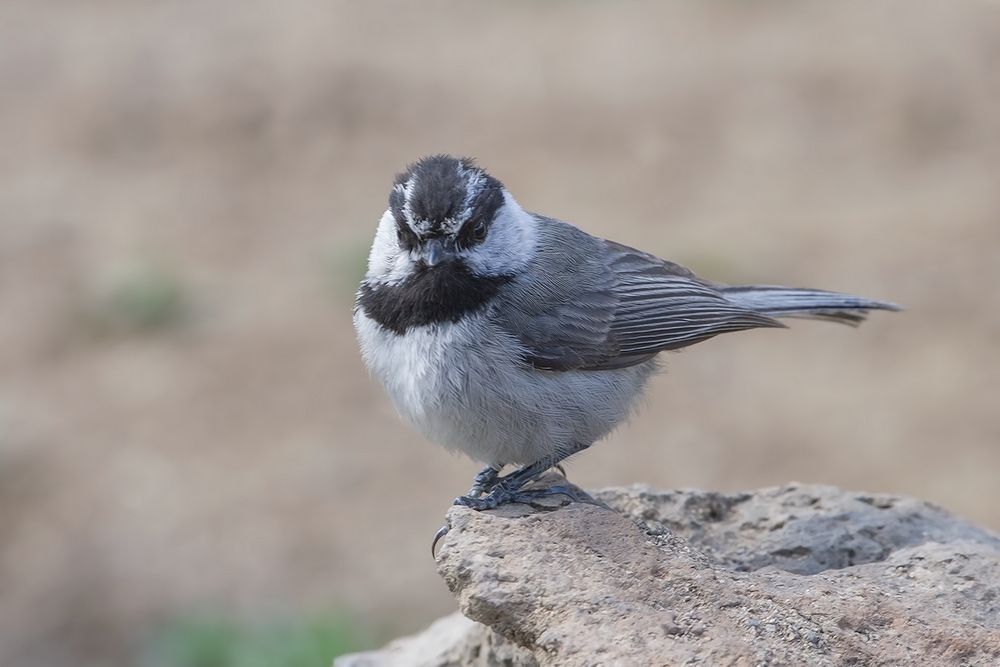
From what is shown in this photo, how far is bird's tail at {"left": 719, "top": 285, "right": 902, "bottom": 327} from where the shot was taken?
5.69 meters

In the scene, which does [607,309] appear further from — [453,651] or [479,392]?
[453,651]

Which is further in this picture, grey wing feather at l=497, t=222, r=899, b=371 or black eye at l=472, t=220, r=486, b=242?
grey wing feather at l=497, t=222, r=899, b=371

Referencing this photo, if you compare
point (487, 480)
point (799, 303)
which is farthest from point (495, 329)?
point (799, 303)

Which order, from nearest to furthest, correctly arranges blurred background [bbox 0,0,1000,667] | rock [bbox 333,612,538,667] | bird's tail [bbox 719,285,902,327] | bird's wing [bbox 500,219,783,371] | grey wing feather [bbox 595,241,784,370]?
1. rock [bbox 333,612,538,667]
2. bird's wing [bbox 500,219,783,371]
3. grey wing feather [bbox 595,241,784,370]
4. bird's tail [bbox 719,285,902,327]
5. blurred background [bbox 0,0,1000,667]

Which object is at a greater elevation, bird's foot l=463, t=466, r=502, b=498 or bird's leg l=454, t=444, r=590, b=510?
bird's foot l=463, t=466, r=502, b=498

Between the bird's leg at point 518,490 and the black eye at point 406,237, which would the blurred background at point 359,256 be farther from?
the black eye at point 406,237

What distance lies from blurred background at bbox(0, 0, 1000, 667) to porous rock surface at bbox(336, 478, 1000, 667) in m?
2.80

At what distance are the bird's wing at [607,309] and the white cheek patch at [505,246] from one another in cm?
10

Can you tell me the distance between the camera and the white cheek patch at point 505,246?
4.75 m

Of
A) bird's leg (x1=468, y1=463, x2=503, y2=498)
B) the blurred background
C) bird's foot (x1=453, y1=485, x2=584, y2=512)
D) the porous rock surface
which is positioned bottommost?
the porous rock surface

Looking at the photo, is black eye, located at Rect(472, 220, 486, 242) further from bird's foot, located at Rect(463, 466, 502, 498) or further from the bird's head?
bird's foot, located at Rect(463, 466, 502, 498)

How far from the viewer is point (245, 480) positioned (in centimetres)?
862

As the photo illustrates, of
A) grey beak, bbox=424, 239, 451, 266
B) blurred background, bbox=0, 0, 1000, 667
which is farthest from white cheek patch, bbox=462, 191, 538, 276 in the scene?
blurred background, bbox=0, 0, 1000, 667

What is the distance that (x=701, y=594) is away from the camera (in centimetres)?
377
